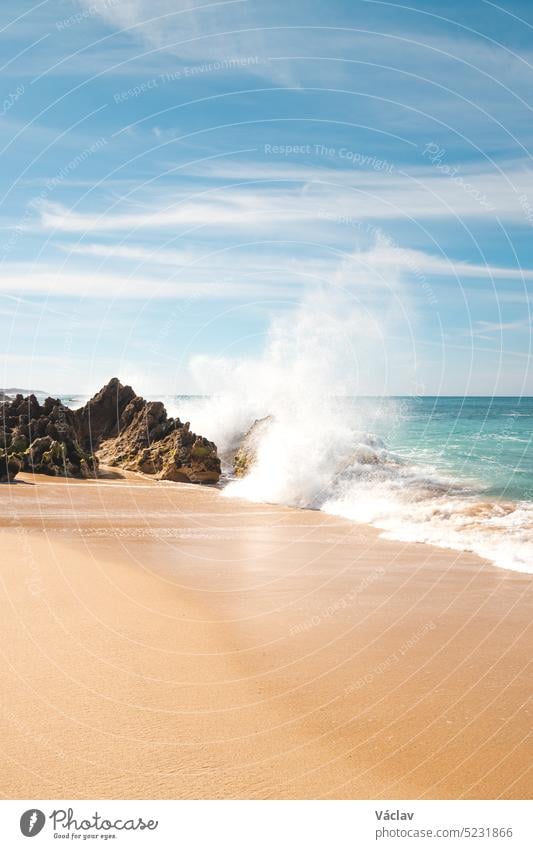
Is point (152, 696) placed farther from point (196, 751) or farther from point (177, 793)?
point (177, 793)

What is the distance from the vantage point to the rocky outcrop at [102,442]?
1952 cm

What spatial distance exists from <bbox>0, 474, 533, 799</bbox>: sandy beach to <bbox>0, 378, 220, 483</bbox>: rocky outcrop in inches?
387

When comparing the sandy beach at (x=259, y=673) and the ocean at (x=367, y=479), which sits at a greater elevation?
the ocean at (x=367, y=479)

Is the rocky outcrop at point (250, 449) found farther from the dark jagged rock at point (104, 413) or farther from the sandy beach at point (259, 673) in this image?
the sandy beach at point (259, 673)

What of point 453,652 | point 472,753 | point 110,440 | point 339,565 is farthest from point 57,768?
point 110,440

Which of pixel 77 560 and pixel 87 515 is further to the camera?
pixel 87 515

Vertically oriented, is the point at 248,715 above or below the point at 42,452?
below

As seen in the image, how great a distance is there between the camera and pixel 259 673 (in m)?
5.29

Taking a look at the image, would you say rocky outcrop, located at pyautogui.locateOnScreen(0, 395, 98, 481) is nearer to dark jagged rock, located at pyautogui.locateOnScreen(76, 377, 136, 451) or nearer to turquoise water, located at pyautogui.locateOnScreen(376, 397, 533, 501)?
dark jagged rock, located at pyautogui.locateOnScreen(76, 377, 136, 451)

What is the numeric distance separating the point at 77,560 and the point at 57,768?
Answer: 509cm

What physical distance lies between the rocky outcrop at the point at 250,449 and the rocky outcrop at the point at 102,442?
94cm

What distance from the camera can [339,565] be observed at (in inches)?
364

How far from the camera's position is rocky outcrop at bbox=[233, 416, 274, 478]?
21562mm

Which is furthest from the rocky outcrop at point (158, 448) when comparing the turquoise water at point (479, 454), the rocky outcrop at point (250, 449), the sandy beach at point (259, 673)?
the sandy beach at point (259, 673)
